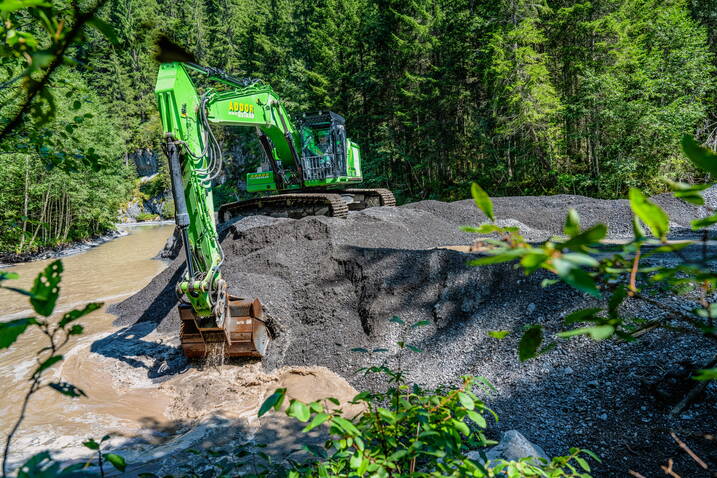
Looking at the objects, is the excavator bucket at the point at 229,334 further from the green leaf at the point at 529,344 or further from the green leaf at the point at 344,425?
the green leaf at the point at 529,344

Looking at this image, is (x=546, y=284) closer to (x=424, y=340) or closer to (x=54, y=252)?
(x=424, y=340)

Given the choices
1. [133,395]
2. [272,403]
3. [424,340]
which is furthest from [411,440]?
[133,395]

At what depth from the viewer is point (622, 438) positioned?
9.93 ft

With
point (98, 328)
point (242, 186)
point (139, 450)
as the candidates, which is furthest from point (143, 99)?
point (139, 450)

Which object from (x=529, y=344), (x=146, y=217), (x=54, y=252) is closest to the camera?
(x=529, y=344)

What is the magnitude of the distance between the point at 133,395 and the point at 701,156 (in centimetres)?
592

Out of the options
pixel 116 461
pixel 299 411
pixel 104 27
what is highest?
pixel 104 27

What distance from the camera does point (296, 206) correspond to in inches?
394

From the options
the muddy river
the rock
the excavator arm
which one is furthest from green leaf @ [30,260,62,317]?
the excavator arm

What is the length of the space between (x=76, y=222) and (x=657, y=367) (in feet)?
80.5

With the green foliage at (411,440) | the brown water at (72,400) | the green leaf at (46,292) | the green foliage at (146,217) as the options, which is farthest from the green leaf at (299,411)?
the green foliage at (146,217)

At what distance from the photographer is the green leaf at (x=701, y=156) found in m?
0.60

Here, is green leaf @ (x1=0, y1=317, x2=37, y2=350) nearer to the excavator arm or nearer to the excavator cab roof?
the excavator arm

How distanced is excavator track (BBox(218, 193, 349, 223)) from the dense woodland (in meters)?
4.41
